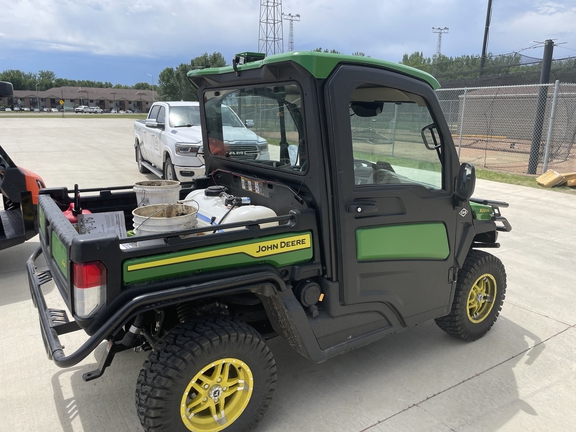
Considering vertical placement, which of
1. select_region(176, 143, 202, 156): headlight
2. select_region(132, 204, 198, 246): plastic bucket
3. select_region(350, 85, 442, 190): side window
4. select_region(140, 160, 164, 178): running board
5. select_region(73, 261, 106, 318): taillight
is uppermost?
select_region(350, 85, 442, 190): side window

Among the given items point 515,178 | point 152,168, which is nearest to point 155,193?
point 152,168

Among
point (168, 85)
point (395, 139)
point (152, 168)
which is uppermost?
point (168, 85)

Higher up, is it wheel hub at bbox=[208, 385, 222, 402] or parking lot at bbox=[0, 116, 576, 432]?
wheel hub at bbox=[208, 385, 222, 402]

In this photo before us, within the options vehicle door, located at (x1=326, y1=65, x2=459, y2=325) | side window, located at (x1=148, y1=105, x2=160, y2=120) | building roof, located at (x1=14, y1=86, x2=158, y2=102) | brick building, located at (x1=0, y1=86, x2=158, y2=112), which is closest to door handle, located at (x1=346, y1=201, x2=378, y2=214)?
vehicle door, located at (x1=326, y1=65, x2=459, y2=325)

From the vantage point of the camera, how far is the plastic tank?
274 cm

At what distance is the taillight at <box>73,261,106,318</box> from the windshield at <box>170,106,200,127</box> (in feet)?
25.4

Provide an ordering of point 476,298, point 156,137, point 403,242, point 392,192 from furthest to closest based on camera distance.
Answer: point 156,137
point 476,298
point 403,242
point 392,192

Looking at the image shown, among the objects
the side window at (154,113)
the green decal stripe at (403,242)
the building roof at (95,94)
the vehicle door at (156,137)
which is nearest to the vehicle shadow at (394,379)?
the green decal stripe at (403,242)

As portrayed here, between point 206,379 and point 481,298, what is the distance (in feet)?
7.53

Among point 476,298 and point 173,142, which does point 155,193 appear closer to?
point 476,298

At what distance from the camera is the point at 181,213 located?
2.65m

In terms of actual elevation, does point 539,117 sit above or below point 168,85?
below

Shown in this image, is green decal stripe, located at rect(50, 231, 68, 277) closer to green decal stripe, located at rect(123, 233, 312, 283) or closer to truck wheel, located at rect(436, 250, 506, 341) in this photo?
green decal stripe, located at rect(123, 233, 312, 283)

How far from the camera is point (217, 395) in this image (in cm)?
231
